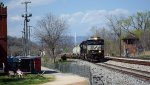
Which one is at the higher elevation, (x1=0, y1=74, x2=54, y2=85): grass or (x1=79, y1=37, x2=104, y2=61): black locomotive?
(x1=79, y1=37, x2=104, y2=61): black locomotive

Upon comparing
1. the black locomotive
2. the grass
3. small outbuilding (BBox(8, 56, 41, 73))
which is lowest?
the grass

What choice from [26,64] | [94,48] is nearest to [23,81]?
[26,64]

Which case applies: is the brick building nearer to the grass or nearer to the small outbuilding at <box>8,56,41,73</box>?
the small outbuilding at <box>8,56,41,73</box>

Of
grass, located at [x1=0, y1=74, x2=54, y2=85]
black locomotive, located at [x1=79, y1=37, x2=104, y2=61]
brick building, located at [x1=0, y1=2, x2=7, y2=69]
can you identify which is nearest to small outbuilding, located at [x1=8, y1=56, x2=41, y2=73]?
brick building, located at [x1=0, y1=2, x2=7, y2=69]

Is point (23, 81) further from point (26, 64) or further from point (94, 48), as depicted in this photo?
point (94, 48)

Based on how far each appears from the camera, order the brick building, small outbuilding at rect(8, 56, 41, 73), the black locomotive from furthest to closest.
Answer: the black locomotive
small outbuilding at rect(8, 56, 41, 73)
the brick building

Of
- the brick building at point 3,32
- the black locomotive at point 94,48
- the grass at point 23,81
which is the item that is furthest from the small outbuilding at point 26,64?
the black locomotive at point 94,48

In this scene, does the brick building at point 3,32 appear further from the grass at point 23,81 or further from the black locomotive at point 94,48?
the black locomotive at point 94,48

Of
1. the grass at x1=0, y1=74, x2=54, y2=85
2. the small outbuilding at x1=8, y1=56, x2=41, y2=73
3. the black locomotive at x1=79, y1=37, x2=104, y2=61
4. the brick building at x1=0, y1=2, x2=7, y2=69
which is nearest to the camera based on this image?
the grass at x1=0, y1=74, x2=54, y2=85

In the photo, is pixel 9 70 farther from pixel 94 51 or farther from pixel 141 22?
pixel 141 22

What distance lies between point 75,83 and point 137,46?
8784 cm

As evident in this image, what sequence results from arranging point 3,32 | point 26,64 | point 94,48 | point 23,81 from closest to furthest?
point 23,81 < point 3,32 < point 26,64 < point 94,48

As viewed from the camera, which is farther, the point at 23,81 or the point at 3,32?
→ the point at 3,32

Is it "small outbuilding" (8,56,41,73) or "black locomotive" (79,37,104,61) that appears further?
"black locomotive" (79,37,104,61)
